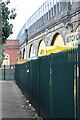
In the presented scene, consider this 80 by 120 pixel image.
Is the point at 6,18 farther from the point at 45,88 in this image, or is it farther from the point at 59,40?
the point at 59,40

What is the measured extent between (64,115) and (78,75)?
1.46m

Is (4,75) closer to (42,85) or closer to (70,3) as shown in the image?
(70,3)

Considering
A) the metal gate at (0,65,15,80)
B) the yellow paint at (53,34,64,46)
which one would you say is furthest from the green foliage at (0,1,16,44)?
the metal gate at (0,65,15,80)

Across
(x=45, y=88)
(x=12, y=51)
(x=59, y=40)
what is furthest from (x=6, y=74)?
(x=45, y=88)

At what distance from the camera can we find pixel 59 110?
8.72 m

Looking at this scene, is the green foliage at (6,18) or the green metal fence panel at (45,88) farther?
the green foliage at (6,18)

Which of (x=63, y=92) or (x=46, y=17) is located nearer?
(x=63, y=92)

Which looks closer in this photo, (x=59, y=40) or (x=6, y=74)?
(x=59, y=40)

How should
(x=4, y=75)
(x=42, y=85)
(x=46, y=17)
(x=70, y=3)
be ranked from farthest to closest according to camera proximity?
(x=4, y=75)
(x=46, y=17)
(x=70, y=3)
(x=42, y=85)

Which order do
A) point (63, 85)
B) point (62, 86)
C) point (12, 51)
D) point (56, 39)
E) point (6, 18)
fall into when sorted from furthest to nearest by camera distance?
1. point (12, 51)
2. point (56, 39)
3. point (6, 18)
4. point (62, 86)
5. point (63, 85)

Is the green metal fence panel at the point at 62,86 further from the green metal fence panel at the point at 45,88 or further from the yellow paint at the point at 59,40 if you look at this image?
the yellow paint at the point at 59,40

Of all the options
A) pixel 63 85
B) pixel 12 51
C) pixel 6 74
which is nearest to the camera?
pixel 63 85

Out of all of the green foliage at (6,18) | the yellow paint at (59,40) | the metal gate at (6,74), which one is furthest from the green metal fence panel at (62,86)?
the metal gate at (6,74)

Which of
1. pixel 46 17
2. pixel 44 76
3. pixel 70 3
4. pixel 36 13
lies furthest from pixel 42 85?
pixel 36 13
